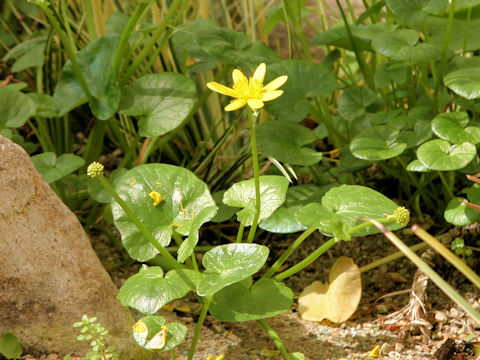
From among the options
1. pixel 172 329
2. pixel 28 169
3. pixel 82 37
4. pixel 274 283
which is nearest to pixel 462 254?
pixel 274 283

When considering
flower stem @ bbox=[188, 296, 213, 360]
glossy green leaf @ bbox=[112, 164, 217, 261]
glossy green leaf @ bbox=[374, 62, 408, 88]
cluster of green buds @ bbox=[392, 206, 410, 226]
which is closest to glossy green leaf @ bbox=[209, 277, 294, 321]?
flower stem @ bbox=[188, 296, 213, 360]

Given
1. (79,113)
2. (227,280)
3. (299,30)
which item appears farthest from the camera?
(79,113)

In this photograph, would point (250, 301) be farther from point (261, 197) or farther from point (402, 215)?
point (402, 215)

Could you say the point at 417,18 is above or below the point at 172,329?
above

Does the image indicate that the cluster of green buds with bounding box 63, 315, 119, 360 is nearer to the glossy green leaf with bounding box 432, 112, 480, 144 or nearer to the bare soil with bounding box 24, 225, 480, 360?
the bare soil with bounding box 24, 225, 480, 360

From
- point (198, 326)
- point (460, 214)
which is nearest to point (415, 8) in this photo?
point (460, 214)

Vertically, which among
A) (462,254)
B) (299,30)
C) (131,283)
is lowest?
(462,254)

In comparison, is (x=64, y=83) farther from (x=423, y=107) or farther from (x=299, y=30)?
(x=423, y=107)
